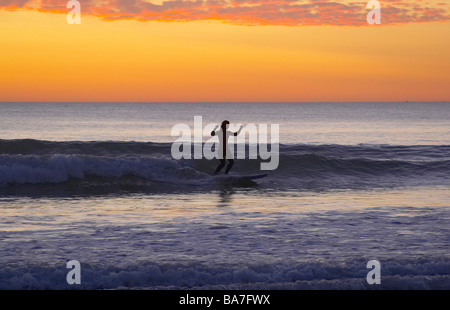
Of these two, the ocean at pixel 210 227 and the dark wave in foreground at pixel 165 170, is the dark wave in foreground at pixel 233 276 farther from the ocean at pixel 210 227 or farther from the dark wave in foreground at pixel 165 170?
the dark wave in foreground at pixel 165 170

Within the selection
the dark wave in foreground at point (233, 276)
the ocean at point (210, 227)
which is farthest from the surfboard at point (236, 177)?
the dark wave in foreground at point (233, 276)

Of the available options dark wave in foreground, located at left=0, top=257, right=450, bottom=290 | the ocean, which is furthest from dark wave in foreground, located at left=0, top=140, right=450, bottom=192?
dark wave in foreground, located at left=0, top=257, right=450, bottom=290

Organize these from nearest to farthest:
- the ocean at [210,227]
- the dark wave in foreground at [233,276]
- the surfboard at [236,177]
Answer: the dark wave in foreground at [233,276], the ocean at [210,227], the surfboard at [236,177]

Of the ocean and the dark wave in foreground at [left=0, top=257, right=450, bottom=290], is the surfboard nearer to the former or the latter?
the ocean

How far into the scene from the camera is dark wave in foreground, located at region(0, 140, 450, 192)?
71.1 feet

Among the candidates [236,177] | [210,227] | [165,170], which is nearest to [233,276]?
[210,227]

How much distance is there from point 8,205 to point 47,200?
131 centimetres

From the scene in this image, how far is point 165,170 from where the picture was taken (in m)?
23.9

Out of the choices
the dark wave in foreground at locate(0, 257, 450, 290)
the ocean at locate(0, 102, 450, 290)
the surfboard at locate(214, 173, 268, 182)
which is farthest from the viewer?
the surfboard at locate(214, 173, 268, 182)

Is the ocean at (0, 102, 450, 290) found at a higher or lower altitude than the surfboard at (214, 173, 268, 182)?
A: lower

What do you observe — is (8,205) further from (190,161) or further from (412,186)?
(412,186)

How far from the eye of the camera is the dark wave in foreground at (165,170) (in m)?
21.7

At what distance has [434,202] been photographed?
1698 centimetres
